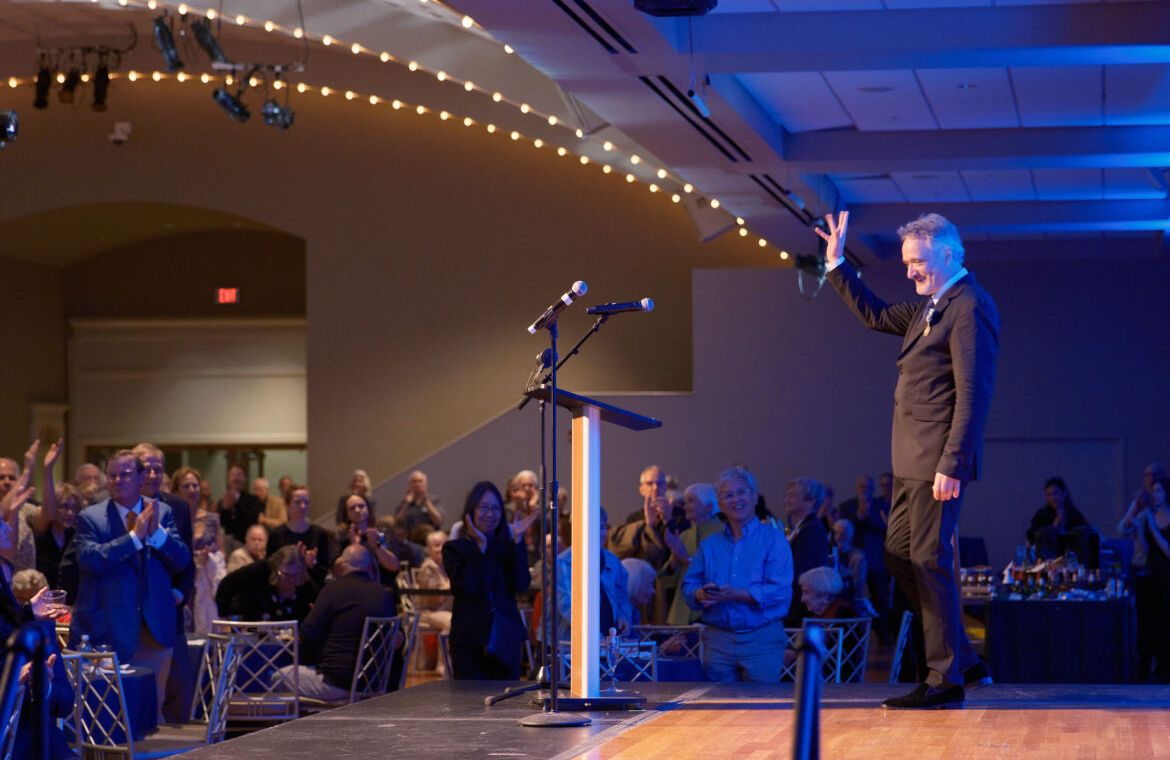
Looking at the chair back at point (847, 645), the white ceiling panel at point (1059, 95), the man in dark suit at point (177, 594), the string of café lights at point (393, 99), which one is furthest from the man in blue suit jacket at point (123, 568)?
the string of café lights at point (393, 99)

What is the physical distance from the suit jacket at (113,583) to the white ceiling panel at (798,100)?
3.85 m

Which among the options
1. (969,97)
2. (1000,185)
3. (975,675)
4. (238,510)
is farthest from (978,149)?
(238,510)

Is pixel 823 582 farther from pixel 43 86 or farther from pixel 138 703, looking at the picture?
pixel 43 86

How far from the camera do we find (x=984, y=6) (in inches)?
284

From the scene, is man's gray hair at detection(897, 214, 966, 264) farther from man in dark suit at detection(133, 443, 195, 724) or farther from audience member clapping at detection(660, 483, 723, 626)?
man in dark suit at detection(133, 443, 195, 724)

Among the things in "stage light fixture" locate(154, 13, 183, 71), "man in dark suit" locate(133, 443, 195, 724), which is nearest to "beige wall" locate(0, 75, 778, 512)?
"stage light fixture" locate(154, 13, 183, 71)

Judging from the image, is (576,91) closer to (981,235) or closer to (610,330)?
(981,235)

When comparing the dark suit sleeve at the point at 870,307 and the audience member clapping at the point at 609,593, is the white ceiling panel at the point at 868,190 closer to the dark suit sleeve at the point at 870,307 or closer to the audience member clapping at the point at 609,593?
the audience member clapping at the point at 609,593

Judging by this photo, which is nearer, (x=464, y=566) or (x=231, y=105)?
(x=464, y=566)

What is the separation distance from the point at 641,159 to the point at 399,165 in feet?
18.0

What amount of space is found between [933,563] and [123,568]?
3575mm

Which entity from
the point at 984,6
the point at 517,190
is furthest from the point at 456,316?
the point at 984,6

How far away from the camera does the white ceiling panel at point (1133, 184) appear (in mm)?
11016

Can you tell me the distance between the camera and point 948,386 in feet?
15.9
